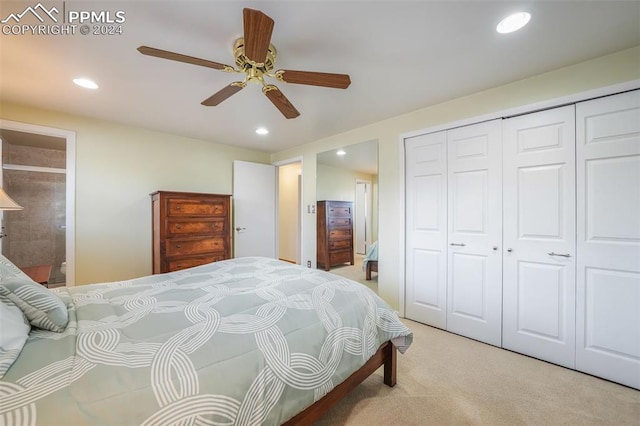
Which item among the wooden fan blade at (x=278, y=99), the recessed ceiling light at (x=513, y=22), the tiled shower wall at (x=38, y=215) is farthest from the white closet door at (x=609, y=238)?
the tiled shower wall at (x=38, y=215)

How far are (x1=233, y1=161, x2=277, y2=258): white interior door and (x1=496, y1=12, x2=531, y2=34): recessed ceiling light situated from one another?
3623 mm

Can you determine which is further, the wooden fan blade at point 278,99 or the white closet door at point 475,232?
the white closet door at point 475,232

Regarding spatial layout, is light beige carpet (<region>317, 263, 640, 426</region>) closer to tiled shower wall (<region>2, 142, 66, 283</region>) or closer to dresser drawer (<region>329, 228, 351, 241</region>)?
dresser drawer (<region>329, 228, 351, 241</region>)

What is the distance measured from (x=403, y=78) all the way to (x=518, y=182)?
1376mm

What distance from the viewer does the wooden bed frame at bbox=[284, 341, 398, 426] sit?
45.0 inches

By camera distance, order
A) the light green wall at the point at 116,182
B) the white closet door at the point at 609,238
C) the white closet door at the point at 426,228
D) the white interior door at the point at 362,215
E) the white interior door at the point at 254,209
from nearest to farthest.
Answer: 1. the white closet door at the point at 609,238
2. the white closet door at the point at 426,228
3. the light green wall at the point at 116,182
4. the white interior door at the point at 362,215
5. the white interior door at the point at 254,209

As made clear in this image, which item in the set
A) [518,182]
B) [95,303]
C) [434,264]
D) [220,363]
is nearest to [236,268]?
[95,303]

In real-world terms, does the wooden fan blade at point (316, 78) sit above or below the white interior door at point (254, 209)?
above

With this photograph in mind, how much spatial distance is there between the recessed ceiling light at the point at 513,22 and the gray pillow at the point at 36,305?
274 centimetres

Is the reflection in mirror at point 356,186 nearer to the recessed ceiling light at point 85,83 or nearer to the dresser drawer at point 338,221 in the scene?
the dresser drawer at point 338,221

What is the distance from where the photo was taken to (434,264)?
2682 millimetres

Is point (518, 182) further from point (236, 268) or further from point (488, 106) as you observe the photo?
point (236, 268)

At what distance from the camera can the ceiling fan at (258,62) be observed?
1185mm

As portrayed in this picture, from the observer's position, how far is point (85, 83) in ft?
7.00
